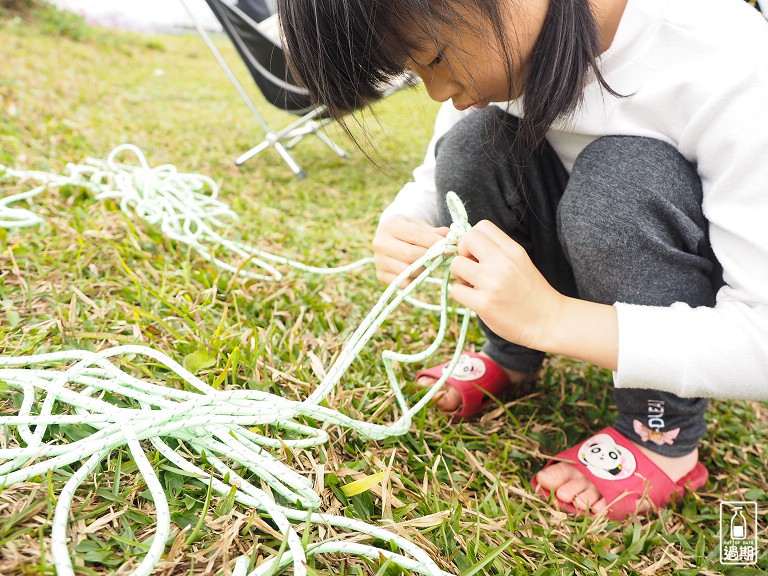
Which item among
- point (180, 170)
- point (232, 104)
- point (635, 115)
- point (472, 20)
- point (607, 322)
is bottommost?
point (232, 104)

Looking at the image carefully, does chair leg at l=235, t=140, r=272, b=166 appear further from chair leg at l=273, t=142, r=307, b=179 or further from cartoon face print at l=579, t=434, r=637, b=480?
cartoon face print at l=579, t=434, r=637, b=480

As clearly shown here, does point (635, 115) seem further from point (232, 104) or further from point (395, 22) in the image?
point (232, 104)

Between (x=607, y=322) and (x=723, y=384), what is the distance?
153 millimetres

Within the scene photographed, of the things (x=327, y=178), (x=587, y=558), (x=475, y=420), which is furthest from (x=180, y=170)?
(x=587, y=558)

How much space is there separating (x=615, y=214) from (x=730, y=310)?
0.18 m

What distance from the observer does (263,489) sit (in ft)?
2.19

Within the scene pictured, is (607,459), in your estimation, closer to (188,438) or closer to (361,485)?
(361,485)

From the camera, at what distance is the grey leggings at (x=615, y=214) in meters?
0.77

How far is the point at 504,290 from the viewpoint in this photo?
0.68 metres

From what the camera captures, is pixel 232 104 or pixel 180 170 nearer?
pixel 180 170

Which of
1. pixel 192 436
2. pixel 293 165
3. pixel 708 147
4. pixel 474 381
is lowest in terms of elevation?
pixel 293 165

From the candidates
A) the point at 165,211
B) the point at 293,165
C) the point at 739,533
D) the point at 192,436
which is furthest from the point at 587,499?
the point at 293,165

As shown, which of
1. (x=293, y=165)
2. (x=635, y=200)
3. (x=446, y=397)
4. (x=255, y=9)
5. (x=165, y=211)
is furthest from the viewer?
(x=255, y=9)

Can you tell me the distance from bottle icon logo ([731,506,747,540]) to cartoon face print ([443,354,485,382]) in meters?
0.43
